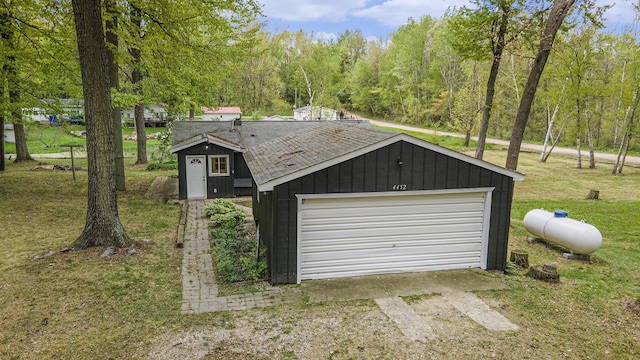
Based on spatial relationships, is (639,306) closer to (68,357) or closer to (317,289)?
(317,289)

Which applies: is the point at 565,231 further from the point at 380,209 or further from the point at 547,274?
the point at 380,209

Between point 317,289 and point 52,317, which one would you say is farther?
point 317,289

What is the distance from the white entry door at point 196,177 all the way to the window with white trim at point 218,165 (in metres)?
0.27

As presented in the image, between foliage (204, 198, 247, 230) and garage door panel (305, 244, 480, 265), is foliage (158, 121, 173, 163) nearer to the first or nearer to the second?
foliage (204, 198, 247, 230)

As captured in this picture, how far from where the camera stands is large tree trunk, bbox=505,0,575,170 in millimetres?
11781

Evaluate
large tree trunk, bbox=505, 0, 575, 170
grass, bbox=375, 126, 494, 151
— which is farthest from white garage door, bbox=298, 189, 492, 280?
grass, bbox=375, 126, 494, 151

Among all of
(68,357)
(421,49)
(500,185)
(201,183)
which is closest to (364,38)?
(421,49)

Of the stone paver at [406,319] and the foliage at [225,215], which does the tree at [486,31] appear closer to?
the foliage at [225,215]

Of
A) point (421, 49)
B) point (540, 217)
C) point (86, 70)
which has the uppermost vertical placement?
point (421, 49)

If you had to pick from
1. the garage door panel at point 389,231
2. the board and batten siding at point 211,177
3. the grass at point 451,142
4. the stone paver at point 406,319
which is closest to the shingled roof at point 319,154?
the garage door panel at point 389,231

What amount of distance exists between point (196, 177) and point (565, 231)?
1230cm

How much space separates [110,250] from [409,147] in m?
6.50

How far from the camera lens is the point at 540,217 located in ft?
34.8

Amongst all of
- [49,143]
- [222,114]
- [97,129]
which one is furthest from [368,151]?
[222,114]
